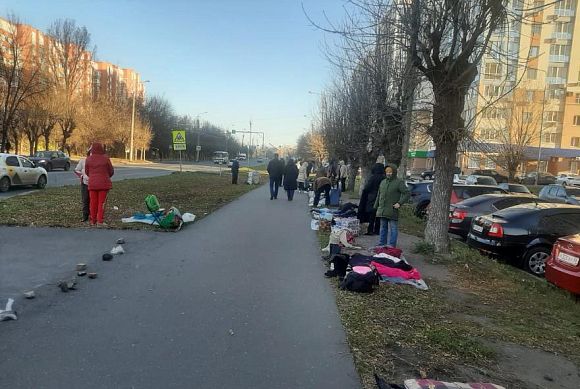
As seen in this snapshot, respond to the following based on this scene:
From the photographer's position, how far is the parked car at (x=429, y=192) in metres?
16.5

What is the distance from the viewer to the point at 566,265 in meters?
7.30

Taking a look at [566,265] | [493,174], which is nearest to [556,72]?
[493,174]

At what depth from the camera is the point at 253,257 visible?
8.10 m

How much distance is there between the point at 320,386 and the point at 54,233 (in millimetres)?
7700

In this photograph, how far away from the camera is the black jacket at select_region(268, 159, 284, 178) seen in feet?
64.0

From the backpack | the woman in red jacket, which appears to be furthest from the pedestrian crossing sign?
the backpack

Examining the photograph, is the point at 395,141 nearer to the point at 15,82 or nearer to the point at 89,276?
the point at 89,276

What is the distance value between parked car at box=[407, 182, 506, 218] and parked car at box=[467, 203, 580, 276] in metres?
6.06

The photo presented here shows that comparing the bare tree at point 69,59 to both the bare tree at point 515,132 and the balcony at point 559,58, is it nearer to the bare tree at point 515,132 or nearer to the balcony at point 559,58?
the bare tree at point 515,132

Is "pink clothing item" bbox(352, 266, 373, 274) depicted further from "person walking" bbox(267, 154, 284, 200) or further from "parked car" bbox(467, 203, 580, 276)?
"person walking" bbox(267, 154, 284, 200)

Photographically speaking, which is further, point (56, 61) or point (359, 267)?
point (56, 61)

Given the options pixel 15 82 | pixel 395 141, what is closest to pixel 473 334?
pixel 395 141

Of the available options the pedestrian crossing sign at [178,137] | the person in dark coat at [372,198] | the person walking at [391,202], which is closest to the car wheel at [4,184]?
the pedestrian crossing sign at [178,137]

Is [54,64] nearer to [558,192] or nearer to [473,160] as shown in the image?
[473,160]
